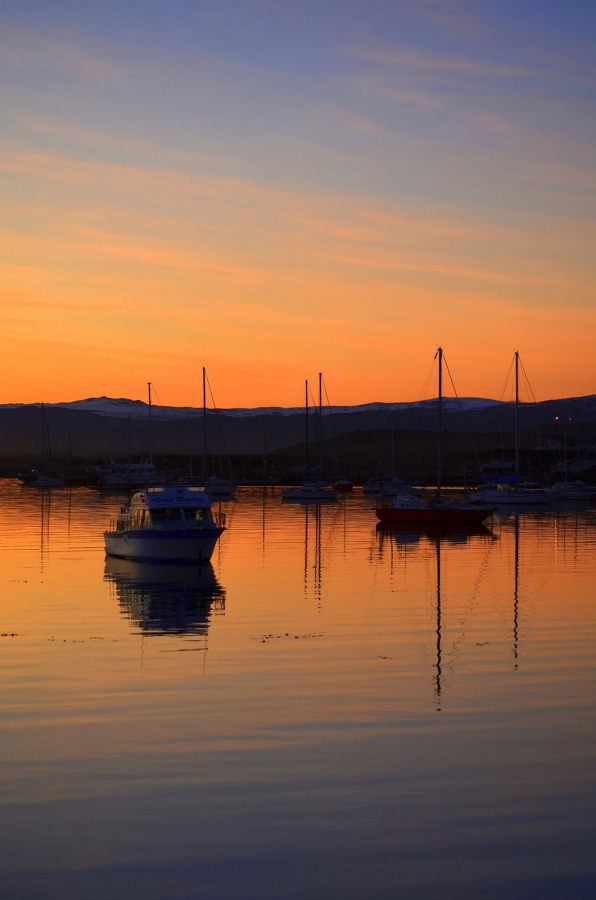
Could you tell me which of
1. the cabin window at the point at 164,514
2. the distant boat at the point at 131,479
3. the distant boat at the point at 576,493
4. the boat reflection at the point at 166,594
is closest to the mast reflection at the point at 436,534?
the boat reflection at the point at 166,594

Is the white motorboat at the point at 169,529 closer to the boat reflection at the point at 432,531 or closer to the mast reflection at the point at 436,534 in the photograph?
the mast reflection at the point at 436,534

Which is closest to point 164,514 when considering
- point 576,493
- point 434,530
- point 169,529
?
point 169,529

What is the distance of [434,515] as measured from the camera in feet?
245

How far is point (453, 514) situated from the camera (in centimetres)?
7400

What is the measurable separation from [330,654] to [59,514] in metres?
66.5

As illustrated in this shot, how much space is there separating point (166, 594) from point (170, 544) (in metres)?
8.81

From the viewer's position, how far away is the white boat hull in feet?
151

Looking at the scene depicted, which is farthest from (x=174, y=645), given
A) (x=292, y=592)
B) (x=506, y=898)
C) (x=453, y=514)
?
(x=453, y=514)

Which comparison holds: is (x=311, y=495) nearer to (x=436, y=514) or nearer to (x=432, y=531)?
(x=436, y=514)

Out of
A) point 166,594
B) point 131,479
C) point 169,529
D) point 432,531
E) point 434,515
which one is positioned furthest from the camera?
point 131,479

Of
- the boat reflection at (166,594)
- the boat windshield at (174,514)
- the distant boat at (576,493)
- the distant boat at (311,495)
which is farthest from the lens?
the distant boat at (311,495)

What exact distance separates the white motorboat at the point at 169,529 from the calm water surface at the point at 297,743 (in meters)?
7.44

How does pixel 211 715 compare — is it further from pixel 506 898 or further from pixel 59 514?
pixel 59 514

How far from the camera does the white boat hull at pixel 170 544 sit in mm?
45875
